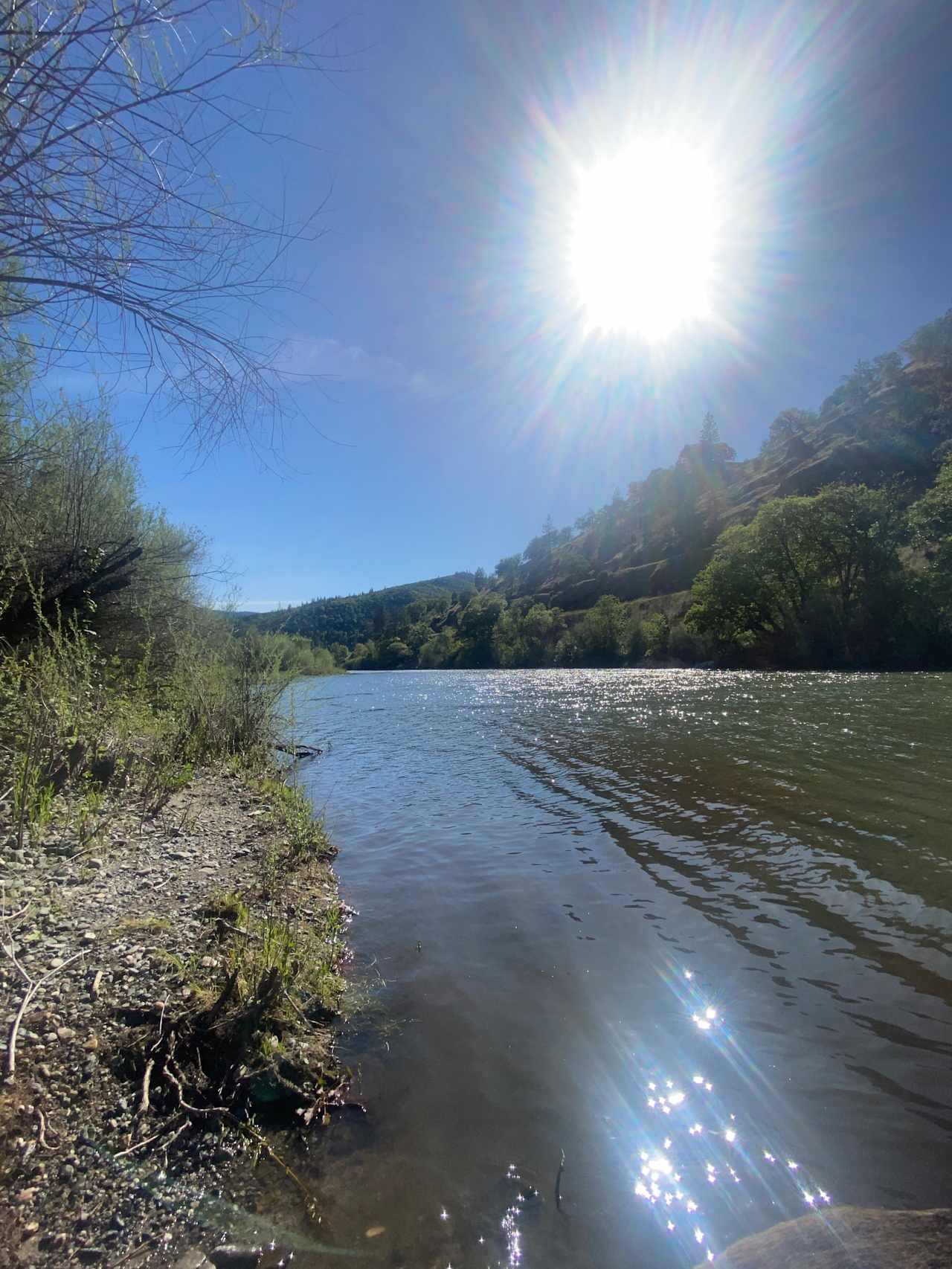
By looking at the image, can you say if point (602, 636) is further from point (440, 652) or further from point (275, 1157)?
point (275, 1157)

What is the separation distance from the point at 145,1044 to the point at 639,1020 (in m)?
3.60

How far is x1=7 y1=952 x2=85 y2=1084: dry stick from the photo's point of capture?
9.31 feet

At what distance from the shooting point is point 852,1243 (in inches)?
101

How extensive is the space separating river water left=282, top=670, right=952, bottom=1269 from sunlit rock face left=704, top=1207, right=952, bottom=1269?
151 millimetres

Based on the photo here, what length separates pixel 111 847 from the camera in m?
5.78

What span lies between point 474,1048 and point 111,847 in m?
4.15

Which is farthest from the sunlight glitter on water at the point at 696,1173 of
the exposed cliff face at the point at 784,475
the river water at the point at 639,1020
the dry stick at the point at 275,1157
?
the exposed cliff face at the point at 784,475

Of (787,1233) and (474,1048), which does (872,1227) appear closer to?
(787,1233)

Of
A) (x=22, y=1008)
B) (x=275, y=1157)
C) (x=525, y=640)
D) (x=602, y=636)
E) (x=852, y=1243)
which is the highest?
(x=525, y=640)

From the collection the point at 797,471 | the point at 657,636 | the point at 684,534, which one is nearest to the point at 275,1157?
A: the point at 657,636

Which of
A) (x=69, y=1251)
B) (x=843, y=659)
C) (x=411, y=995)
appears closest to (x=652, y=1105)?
(x=411, y=995)

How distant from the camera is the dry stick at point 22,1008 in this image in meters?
2.84

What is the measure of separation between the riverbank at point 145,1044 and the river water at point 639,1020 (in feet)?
1.37

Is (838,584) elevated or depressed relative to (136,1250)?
elevated
